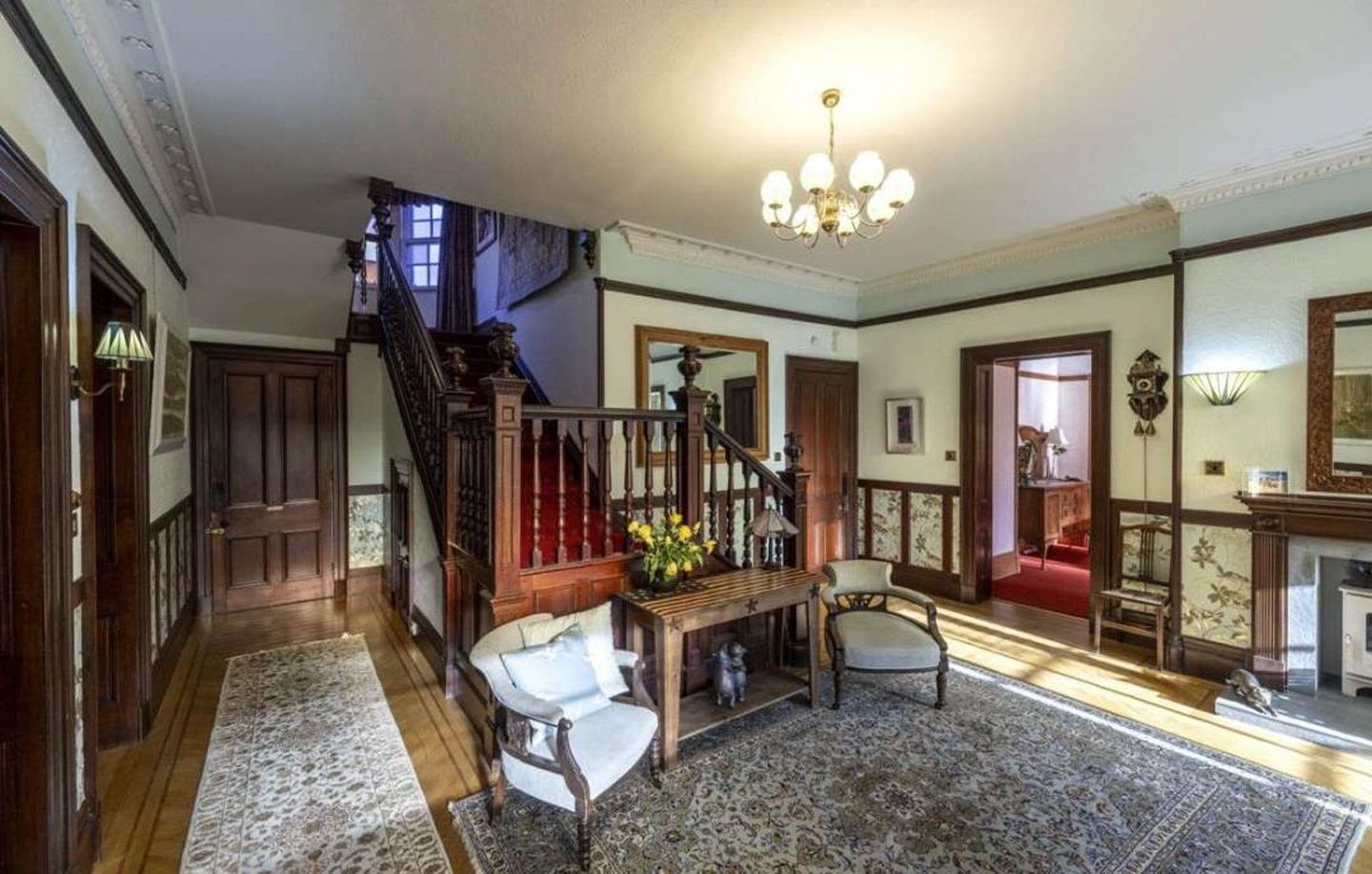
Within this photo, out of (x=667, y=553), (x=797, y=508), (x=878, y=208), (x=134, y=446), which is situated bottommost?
(x=667, y=553)

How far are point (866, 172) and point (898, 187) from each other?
173mm

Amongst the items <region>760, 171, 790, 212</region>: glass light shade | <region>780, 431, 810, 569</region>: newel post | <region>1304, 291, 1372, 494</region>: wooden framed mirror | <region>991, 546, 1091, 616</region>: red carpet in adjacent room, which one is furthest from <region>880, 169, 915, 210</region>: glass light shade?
<region>991, 546, 1091, 616</region>: red carpet in adjacent room

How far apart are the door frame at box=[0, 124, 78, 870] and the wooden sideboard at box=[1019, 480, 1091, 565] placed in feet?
25.2

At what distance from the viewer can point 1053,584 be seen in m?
5.83

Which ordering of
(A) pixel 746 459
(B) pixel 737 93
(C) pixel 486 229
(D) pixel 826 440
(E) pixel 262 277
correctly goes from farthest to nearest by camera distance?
(C) pixel 486 229 → (D) pixel 826 440 → (E) pixel 262 277 → (A) pixel 746 459 → (B) pixel 737 93

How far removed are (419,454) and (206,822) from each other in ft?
6.90

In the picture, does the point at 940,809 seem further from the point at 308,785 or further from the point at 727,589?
the point at 308,785

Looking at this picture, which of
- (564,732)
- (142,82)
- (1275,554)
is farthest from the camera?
(1275,554)

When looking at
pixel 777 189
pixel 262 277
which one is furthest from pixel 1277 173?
pixel 262 277

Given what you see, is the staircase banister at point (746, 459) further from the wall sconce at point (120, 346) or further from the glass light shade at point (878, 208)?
the wall sconce at point (120, 346)

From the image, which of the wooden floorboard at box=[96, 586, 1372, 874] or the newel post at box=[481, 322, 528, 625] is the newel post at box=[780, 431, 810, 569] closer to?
the wooden floorboard at box=[96, 586, 1372, 874]

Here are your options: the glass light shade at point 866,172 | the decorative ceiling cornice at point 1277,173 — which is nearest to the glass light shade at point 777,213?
the glass light shade at point 866,172

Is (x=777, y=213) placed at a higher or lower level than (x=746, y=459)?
higher

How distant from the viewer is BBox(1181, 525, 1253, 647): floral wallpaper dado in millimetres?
3629
